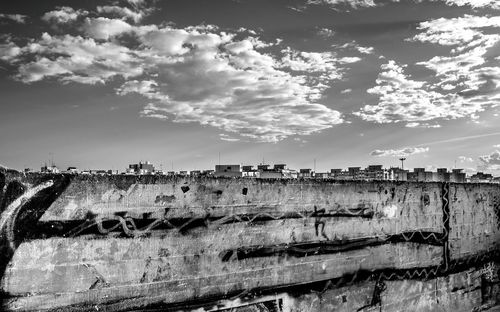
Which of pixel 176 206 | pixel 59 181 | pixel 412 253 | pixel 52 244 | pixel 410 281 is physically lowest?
pixel 410 281

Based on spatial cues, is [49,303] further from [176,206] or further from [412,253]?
[412,253]

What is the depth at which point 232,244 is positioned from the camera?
3918mm

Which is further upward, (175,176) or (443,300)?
(175,176)

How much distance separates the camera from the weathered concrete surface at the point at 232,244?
312 cm

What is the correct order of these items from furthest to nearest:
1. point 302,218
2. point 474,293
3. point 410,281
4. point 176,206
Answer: point 474,293 → point 410,281 → point 302,218 → point 176,206

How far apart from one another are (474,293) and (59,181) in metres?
6.22

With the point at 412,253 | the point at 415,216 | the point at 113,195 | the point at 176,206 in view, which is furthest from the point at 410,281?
the point at 113,195

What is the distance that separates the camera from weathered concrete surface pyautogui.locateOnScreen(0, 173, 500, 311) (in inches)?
123

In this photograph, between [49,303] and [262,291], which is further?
[262,291]

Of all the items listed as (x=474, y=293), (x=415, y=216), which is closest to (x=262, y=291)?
(x=415, y=216)

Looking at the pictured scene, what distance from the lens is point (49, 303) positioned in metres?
3.06

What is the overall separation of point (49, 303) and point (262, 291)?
6.36ft

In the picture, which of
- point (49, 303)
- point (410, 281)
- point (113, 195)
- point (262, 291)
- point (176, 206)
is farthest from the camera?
point (410, 281)

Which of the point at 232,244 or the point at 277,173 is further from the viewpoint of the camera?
the point at 277,173
